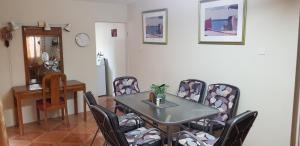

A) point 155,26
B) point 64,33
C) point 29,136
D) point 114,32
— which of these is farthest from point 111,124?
point 114,32

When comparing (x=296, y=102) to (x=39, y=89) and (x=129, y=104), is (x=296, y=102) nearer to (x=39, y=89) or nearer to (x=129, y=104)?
(x=129, y=104)

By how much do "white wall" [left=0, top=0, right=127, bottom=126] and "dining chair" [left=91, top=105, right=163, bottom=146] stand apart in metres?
2.43

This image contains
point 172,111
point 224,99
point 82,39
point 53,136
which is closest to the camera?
point 172,111

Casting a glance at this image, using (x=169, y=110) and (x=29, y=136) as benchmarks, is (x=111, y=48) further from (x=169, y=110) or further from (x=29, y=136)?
(x=169, y=110)

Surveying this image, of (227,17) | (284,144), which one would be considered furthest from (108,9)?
(284,144)

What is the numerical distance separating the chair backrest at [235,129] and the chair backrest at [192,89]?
1338 millimetres

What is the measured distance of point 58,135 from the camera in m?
3.63

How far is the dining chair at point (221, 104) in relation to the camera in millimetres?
2880

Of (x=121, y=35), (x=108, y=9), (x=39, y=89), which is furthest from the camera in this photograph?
(x=121, y=35)

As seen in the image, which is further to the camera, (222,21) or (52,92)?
(52,92)

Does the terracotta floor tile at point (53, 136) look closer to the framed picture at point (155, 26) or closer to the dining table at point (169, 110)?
the dining table at point (169, 110)

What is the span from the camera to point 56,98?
3.85m

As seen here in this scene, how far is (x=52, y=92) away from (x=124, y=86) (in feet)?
3.79

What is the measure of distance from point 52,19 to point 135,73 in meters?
1.95
